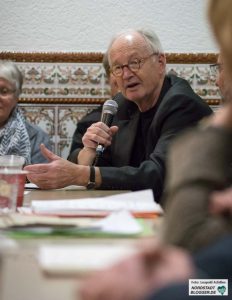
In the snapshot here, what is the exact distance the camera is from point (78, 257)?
1.37 ft

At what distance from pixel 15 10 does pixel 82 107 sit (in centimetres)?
48

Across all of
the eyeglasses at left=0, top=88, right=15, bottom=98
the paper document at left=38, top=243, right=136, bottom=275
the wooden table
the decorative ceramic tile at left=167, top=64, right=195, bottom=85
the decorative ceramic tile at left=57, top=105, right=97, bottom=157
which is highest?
the decorative ceramic tile at left=167, top=64, right=195, bottom=85

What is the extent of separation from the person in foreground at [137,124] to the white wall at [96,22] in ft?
2.22

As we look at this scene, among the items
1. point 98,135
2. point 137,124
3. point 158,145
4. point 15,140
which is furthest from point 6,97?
point 158,145

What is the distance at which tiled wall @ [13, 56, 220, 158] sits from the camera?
2.46 meters

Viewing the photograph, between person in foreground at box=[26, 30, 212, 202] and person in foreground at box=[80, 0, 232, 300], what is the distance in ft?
3.14

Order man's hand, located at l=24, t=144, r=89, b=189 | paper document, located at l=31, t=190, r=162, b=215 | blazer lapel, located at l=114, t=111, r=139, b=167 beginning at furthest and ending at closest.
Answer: blazer lapel, located at l=114, t=111, r=139, b=167 → man's hand, located at l=24, t=144, r=89, b=189 → paper document, located at l=31, t=190, r=162, b=215

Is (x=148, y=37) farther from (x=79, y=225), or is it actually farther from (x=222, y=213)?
(x=222, y=213)

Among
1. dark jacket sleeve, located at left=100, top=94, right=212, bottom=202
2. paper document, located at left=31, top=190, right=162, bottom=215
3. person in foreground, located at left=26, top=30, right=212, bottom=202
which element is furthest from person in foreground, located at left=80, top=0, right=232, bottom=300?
person in foreground, located at left=26, top=30, right=212, bottom=202

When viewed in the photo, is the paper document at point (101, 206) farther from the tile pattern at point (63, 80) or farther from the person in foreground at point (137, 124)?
the tile pattern at point (63, 80)

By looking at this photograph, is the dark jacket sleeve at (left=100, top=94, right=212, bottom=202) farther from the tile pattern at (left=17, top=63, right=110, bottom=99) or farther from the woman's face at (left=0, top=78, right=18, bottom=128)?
the tile pattern at (left=17, top=63, right=110, bottom=99)

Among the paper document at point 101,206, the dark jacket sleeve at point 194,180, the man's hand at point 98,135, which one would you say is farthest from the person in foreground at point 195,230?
the man's hand at point 98,135

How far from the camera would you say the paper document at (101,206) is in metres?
0.88

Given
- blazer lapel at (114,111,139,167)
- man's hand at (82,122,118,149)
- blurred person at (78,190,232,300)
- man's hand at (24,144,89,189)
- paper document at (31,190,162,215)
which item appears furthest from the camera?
blazer lapel at (114,111,139,167)
